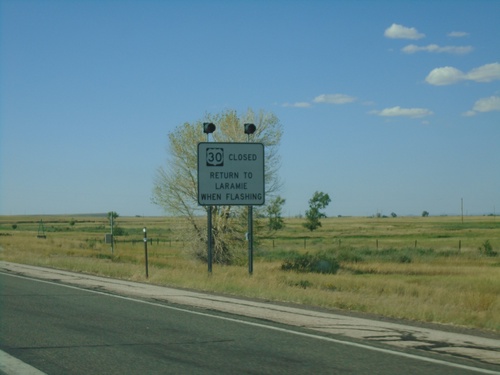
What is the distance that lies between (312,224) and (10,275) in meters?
74.2

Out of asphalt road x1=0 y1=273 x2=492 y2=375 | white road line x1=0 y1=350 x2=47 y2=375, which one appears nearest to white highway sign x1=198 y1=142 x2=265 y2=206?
asphalt road x1=0 y1=273 x2=492 y2=375

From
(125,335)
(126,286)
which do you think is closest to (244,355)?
(125,335)

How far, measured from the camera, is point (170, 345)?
989cm

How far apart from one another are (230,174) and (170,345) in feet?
45.4

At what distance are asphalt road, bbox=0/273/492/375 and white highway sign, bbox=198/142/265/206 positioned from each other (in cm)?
905

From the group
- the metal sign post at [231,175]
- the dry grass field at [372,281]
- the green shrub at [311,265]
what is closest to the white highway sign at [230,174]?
the metal sign post at [231,175]

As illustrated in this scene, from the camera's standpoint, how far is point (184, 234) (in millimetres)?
37844

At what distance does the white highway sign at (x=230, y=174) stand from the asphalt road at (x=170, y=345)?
29.7ft

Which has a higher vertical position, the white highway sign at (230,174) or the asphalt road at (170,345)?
the white highway sign at (230,174)

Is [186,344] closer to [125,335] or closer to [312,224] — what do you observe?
[125,335]

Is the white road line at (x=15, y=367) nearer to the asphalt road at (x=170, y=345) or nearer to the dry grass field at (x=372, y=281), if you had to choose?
the asphalt road at (x=170, y=345)

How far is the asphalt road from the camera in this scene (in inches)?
328

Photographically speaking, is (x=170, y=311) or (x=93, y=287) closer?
Result: (x=170, y=311)

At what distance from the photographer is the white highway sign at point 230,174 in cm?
2308
